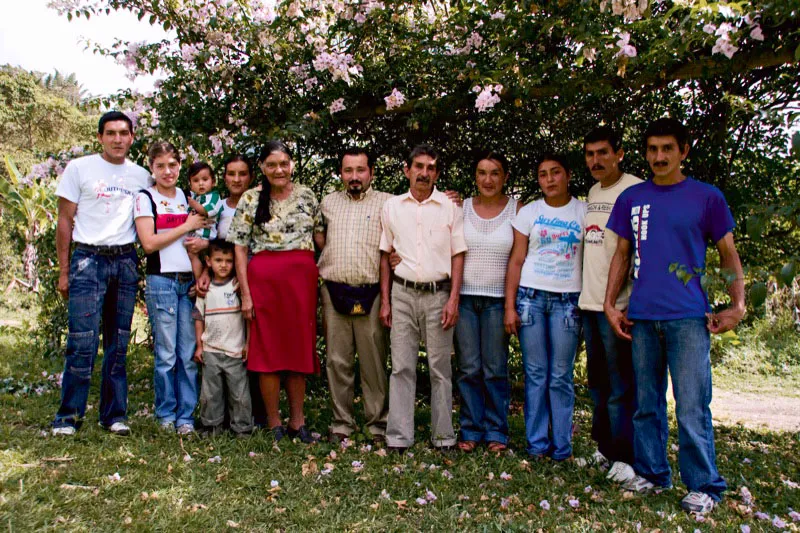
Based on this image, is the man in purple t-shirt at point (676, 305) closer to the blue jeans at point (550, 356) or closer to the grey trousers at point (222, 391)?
the blue jeans at point (550, 356)

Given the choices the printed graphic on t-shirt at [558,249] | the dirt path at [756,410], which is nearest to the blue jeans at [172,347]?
the printed graphic on t-shirt at [558,249]

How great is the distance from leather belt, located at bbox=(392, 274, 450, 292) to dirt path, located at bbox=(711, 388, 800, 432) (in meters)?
3.72

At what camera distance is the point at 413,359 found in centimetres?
433

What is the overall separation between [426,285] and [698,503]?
1893 mm

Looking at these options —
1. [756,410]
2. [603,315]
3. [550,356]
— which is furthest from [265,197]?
[756,410]

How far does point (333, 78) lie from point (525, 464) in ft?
9.97

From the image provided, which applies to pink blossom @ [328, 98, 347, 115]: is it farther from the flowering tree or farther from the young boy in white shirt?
the young boy in white shirt

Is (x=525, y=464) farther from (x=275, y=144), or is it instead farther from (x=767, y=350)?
(x=767, y=350)

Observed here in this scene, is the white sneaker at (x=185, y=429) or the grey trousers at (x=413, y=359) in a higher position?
the grey trousers at (x=413, y=359)

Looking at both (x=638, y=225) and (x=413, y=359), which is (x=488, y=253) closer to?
(x=413, y=359)

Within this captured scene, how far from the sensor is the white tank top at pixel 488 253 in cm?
422

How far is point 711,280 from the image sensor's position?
2336 mm

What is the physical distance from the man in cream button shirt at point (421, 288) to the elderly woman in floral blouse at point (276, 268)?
0.51m

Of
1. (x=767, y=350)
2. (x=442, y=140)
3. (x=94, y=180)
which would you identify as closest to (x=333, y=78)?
(x=442, y=140)
